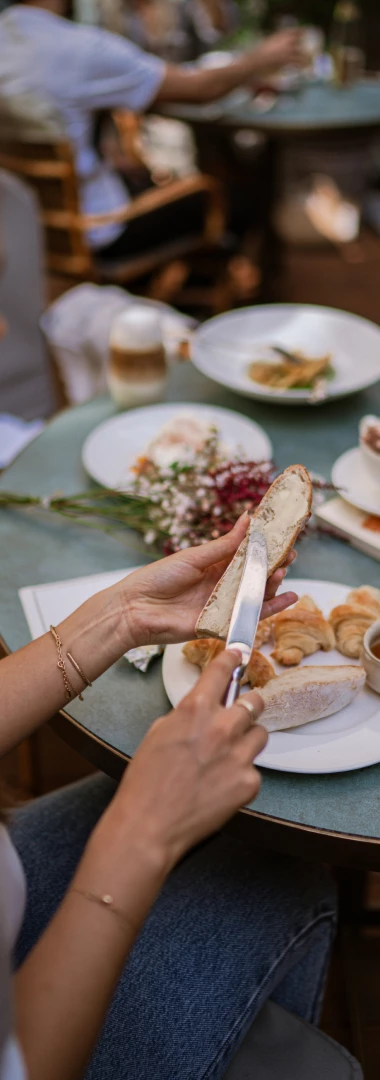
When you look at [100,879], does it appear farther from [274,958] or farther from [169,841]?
[274,958]

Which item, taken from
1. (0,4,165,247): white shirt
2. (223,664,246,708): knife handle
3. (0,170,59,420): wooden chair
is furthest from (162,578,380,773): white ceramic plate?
(0,4,165,247): white shirt

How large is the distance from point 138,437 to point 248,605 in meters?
0.68

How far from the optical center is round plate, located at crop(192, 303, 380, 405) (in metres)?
1.52

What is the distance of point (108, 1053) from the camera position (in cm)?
85

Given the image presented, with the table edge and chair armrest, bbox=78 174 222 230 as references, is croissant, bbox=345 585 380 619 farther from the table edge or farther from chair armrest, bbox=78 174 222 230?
chair armrest, bbox=78 174 222 230

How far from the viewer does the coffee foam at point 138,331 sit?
4.84 feet

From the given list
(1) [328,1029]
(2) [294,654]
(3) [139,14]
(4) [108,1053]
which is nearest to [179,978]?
(4) [108,1053]

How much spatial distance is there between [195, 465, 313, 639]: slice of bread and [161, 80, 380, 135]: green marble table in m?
2.78

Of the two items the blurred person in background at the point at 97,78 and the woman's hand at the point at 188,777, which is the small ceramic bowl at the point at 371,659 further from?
the blurred person in background at the point at 97,78

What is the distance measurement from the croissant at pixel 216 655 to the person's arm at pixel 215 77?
2.80m

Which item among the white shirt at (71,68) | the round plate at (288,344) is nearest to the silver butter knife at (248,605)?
the round plate at (288,344)

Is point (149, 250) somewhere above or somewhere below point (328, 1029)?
above

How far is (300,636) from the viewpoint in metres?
0.97

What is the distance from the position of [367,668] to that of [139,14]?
17.8ft
